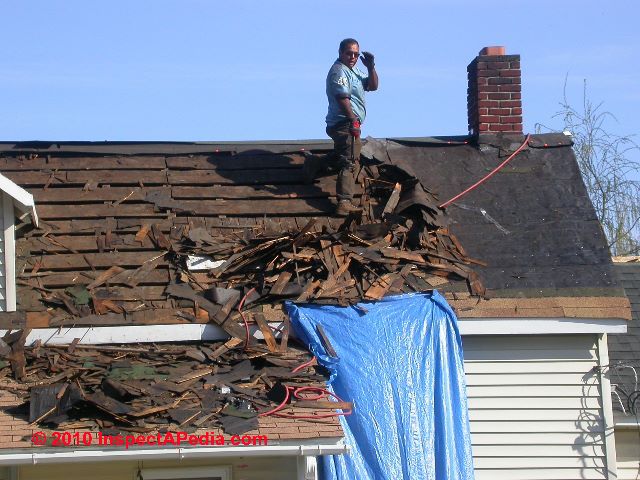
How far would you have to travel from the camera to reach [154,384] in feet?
27.0

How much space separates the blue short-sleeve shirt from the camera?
35.9 feet

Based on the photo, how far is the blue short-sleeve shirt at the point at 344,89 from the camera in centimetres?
1094

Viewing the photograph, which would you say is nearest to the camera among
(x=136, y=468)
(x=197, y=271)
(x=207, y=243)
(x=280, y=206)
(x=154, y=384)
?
(x=154, y=384)

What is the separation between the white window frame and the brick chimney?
5622 mm

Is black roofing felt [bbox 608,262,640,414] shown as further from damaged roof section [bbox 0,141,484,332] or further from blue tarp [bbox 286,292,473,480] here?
blue tarp [bbox 286,292,473,480]

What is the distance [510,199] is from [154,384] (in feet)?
16.2

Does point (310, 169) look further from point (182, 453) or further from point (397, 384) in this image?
point (182, 453)

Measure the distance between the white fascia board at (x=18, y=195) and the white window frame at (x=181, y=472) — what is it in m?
2.86

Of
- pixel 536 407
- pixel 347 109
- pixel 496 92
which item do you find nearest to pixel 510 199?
pixel 496 92

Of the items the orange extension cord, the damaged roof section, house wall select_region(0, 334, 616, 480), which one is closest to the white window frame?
the damaged roof section

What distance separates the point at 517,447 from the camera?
382 inches

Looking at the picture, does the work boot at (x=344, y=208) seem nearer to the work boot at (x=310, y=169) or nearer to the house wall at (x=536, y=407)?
the work boot at (x=310, y=169)

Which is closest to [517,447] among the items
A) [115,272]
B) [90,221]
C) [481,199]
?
[481,199]

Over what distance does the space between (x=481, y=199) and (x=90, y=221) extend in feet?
14.4
